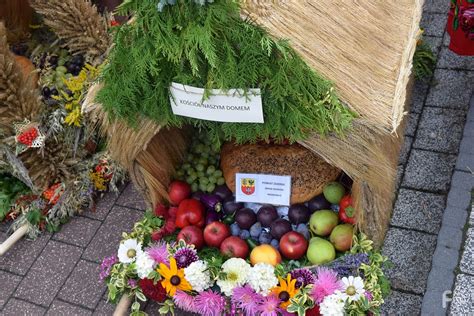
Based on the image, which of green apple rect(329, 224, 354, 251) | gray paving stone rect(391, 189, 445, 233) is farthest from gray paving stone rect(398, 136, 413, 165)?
green apple rect(329, 224, 354, 251)

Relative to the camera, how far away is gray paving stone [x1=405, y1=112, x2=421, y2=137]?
3645mm

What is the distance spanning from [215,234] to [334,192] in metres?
0.65

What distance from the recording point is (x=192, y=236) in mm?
2824

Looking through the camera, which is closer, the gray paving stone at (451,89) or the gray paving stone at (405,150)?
the gray paving stone at (405,150)

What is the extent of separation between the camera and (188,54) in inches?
77.5

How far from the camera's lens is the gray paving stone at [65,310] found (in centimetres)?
313

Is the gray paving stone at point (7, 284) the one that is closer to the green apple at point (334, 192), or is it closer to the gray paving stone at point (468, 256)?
the green apple at point (334, 192)

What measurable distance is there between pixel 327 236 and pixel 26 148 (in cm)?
192

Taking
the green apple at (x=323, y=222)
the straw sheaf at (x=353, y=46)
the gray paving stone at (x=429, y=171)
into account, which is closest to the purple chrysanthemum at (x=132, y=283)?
the green apple at (x=323, y=222)

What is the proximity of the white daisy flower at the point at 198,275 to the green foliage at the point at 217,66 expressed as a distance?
2.48ft

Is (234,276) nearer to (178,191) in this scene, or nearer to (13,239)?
(178,191)

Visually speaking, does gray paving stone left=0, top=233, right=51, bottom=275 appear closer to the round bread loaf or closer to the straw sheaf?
the round bread loaf

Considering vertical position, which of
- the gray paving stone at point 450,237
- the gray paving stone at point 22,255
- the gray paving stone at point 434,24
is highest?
the gray paving stone at point 434,24

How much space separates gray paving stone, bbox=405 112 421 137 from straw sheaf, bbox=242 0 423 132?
1204 millimetres
